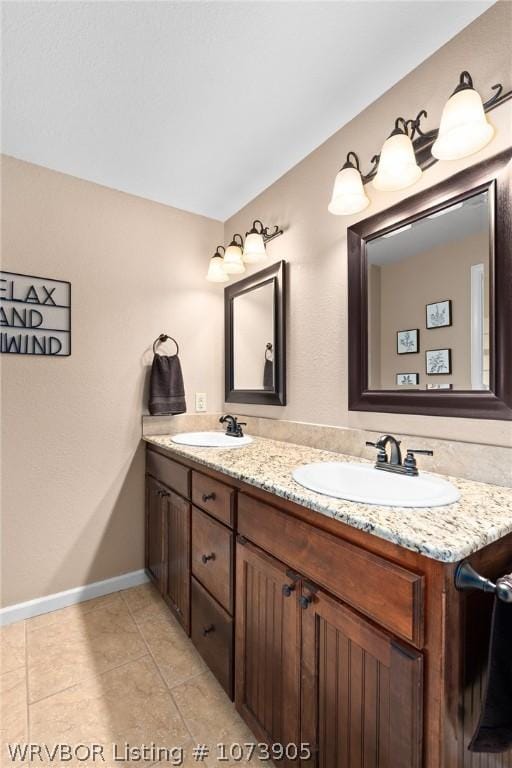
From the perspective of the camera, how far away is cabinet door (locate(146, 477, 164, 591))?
74.4 inches

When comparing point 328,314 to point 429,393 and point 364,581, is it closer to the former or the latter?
point 429,393

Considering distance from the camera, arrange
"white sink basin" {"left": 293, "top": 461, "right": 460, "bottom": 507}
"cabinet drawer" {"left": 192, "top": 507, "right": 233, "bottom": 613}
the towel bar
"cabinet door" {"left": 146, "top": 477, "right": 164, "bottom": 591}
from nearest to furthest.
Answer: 1. the towel bar
2. "white sink basin" {"left": 293, "top": 461, "right": 460, "bottom": 507}
3. "cabinet drawer" {"left": 192, "top": 507, "right": 233, "bottom": 613}
4. "cabinet door" {"left": 146, "top": 477, "right": 164, "bottom": 591}

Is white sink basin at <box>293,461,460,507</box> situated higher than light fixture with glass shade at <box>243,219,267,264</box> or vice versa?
light fixture with glass shade at <box>243,219,267,264</box>

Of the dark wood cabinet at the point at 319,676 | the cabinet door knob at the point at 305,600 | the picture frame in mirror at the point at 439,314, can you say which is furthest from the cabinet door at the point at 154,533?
the picture frame in mirror at the point at 439,314

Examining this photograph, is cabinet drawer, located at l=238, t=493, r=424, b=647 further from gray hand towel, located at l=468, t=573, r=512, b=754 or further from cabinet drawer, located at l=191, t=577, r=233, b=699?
cabinet drawer, located at l=191, t=577, r=233, b=699

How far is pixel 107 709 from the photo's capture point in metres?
1.31

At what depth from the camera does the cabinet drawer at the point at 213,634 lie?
49.2 inches

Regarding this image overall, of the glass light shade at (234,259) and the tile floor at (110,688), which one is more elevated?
the glass light shade at (234,259)

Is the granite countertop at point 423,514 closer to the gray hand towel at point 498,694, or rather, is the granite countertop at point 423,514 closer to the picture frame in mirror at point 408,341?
the gray hand towel at point 498,694

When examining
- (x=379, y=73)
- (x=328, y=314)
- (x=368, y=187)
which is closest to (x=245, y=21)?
(x=379, y=73)

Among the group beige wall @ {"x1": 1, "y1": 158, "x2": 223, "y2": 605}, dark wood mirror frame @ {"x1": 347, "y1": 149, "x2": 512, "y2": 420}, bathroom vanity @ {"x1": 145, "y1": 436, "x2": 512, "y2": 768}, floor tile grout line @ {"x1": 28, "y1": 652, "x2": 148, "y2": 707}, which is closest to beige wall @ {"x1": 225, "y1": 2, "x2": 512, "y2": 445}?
dark wood mirror frame @ {"x1": 347, "y1": 149, "x2": 512, "y2": 420}

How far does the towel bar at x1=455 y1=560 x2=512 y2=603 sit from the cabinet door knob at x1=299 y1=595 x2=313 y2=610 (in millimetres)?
376

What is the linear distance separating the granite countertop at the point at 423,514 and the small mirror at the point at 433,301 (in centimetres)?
37

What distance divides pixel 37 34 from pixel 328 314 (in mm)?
1443
